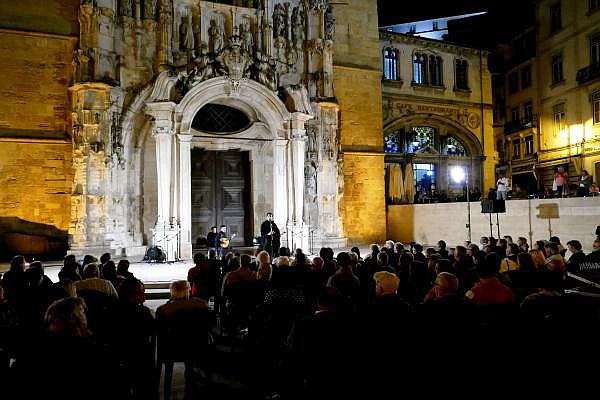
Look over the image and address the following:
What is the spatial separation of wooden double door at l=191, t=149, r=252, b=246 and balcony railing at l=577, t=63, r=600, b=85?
62.7ft

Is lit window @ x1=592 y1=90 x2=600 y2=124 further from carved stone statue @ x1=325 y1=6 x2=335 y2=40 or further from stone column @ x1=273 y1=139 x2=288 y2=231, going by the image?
stone column @ x1=273 y1=139 x2=288 y2=231

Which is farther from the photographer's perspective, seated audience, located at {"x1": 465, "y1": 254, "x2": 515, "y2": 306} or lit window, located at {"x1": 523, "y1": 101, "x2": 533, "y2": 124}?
lit window, located at {"x1": 523, "y1": 101, "x2": 533, "y2": 124}

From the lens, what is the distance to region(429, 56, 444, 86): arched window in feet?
82.8

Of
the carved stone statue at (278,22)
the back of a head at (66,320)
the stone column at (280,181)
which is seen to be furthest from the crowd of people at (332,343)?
the carved stone statue at (278,22)

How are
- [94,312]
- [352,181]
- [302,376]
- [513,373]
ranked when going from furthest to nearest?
1. [352,181]
2. [94,312]
3. [513,373]
4. [302,376]

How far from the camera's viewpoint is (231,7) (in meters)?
15.8

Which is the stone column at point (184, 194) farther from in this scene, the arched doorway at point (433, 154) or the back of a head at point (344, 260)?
the arched doorway at point (433, 154)

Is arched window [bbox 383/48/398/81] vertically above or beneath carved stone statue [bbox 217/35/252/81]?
above

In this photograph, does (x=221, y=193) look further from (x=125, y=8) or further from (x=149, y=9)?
(x=125, y=8)

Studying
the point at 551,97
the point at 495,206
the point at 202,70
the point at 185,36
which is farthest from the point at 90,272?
the point at 551,97

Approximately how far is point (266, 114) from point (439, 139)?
13537mm

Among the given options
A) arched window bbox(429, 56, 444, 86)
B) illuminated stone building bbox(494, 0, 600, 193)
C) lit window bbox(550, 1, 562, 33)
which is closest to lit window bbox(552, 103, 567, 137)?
illuminated stone building bbox(494, 0, 600, 193)

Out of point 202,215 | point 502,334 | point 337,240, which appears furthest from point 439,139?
point 502,334

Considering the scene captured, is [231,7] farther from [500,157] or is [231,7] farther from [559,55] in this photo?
[500,157]
